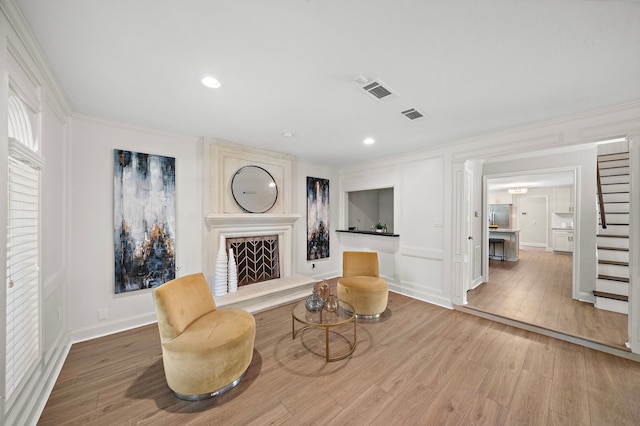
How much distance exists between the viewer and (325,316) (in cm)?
248

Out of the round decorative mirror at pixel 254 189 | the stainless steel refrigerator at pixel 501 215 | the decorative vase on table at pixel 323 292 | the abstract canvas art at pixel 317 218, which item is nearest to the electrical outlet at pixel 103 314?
the round decorative mirror at pixel 254 189

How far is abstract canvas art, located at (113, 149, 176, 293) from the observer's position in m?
2.81

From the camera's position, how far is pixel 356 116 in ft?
8.61

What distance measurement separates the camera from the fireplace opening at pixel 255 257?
12.6 ft

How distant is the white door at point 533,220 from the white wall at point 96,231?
11.7 metres

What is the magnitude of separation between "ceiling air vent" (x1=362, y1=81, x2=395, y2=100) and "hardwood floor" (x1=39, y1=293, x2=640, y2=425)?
8.23 feet

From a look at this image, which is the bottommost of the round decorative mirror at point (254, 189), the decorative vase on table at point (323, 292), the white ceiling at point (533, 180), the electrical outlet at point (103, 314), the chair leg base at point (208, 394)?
the chair leg base at point (208, 394)

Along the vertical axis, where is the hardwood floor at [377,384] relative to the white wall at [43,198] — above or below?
below

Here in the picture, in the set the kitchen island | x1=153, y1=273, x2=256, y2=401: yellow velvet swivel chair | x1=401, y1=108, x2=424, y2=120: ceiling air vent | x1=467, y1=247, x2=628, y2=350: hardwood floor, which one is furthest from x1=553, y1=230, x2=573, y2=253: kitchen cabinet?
x1=153, y1=273, x2=256, y2=401: yellow velvet swivel chair

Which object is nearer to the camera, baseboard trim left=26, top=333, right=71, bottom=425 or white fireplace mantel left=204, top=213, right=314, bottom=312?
baseboard trim left=26, top=333, right=71, bottom=425

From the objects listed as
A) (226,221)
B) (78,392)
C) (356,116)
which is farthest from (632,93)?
(78,392)

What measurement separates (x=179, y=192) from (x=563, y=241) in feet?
36.1

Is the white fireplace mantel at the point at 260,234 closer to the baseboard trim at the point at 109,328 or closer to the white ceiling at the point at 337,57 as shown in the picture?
the baseboard trim at the point at 109,328

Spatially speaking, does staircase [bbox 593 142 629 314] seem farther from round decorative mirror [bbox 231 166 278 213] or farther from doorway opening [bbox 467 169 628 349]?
round decorative mirror [bbox 231 166 278 213]
